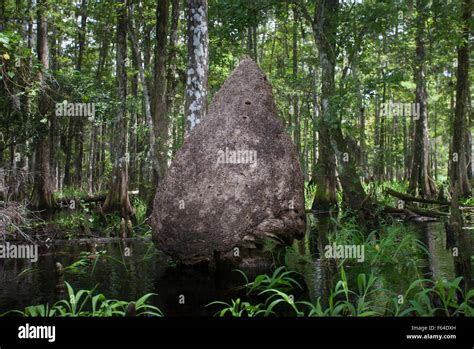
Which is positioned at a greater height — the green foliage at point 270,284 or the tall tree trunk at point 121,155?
the tall tree trunk at point 121,155

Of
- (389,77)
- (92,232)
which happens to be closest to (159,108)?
(92,232)

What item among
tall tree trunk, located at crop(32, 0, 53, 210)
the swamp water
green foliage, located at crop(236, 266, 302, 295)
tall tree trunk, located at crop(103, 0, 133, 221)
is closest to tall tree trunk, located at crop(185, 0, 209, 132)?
the swamp water

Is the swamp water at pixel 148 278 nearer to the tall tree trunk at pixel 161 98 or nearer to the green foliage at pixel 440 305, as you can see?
the green foliage at pixel 440 305

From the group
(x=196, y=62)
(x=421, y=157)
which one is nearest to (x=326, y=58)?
(x=196, y=62)

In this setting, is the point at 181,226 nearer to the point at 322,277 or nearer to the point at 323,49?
the point at 322,277

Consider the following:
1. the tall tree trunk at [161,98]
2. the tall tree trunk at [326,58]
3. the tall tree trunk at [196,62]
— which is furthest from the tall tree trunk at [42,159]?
the tall tree trunk at [326,58]

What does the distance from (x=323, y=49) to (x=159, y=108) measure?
16.8ft

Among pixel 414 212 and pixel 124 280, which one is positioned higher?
pixel 414 212

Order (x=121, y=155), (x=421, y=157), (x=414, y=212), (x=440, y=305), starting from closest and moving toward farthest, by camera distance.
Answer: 1. (x=440, y=305)
2. (x=414, y=212)
3. (x=121, y=155)
4. (x=421, y=157)

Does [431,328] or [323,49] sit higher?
[323,49]

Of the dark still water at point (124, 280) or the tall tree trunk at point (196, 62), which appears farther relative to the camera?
the tall tree trunk at point (196, 62)

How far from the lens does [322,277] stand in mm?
6590

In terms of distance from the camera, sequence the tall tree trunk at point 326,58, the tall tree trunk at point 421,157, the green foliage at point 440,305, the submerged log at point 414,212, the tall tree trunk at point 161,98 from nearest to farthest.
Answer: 1. the green foliage at point 440,305
2. the tall tree trunk at point 326,58
3. the submerged log at point 414,212
4. the tall tree trunk at point 161,98
5. the tall tree trunk at point 421,157

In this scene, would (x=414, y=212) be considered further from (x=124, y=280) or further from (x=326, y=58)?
(x=124, y=280)
